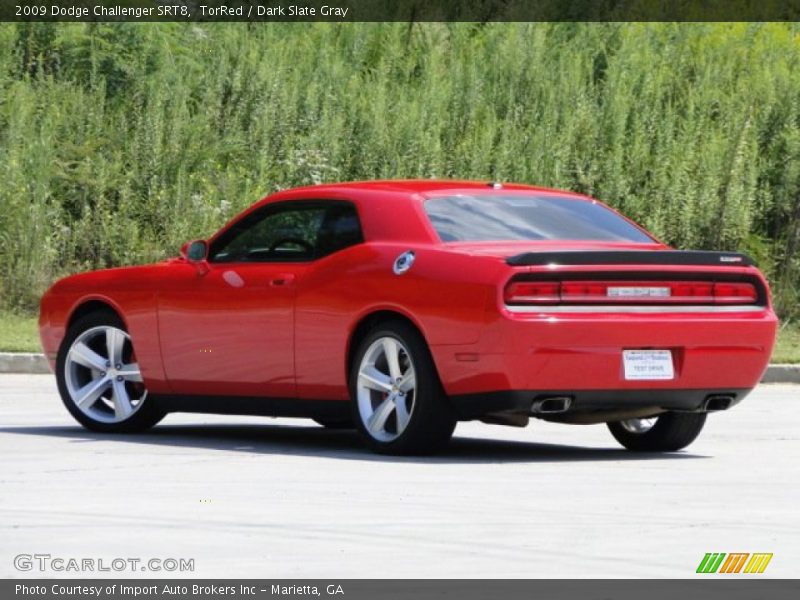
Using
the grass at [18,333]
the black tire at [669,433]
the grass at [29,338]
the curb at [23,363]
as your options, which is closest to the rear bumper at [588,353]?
the black tire at [669,433]

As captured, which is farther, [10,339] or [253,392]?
[10,339]

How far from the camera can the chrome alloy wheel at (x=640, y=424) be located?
12164mm

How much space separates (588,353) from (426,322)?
88cm

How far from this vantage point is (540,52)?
3052cm

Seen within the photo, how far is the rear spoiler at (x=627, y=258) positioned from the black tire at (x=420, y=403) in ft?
2.50

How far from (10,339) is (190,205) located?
16.9 ft

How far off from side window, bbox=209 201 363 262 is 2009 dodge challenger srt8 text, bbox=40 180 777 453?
14mm

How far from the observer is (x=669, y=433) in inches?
474

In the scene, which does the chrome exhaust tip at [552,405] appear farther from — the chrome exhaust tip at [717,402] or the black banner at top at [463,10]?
the black banner at top at [463,10]

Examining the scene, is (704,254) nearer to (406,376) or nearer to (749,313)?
(749,313)

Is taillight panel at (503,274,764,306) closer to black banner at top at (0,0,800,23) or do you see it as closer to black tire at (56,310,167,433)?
black tire at (56,310,167,433)

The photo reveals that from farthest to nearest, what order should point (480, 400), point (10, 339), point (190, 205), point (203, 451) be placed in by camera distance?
point (190, 205)
point (10, 339)
point (203, 451)
point (480, 400)

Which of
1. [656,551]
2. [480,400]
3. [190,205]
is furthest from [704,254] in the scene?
[190,205]
